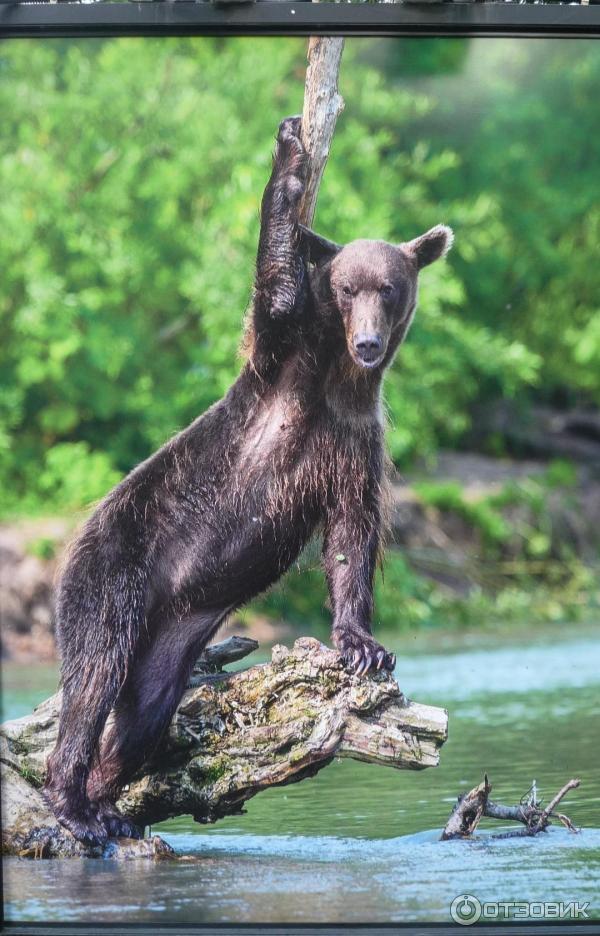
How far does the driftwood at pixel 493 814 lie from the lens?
514 centimetres

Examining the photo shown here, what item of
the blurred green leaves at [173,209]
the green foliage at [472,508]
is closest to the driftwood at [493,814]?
the blurred green leaves at [173,209]

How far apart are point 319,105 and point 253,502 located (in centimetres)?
154

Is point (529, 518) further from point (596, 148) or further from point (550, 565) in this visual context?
point (596, 148)

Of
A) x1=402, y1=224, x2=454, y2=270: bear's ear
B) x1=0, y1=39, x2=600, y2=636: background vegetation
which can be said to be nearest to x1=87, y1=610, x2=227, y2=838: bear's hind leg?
x1=402, y1=224, x2=454, y2=270: bear's ear

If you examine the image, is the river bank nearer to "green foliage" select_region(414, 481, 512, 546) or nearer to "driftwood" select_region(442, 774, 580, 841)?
"green foliage" select_region(414, 481, 512, 546)


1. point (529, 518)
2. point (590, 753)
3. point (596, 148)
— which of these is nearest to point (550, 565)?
point (529, 518)

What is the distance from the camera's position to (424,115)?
11695 mm

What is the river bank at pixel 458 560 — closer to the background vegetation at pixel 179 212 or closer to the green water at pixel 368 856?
the background vegetation at pixel 179 212

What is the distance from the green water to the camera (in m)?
4.30

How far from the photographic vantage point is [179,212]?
13070 mm

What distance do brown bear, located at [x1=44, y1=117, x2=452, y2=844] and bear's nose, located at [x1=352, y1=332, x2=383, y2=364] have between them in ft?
0.31

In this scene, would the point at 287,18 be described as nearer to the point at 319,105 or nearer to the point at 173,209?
the point at 319,105

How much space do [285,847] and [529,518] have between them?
9464mm

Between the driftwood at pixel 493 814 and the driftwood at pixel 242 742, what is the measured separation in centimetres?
33
